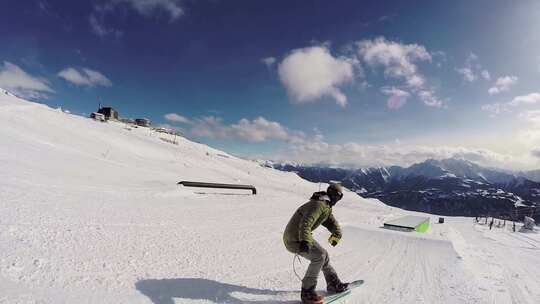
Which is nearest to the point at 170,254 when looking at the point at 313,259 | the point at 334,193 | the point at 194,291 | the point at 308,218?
the point at 194,291

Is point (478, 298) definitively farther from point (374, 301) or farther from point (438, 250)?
point (438, 250)

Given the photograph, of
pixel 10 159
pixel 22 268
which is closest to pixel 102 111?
pixel 10 159

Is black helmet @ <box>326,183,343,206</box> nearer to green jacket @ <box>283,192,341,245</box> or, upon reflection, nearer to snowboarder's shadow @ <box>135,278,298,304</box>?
green jacket @ <box>283,192,341,245</box>

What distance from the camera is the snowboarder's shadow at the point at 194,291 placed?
518cm

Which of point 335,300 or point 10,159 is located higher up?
point 10,159

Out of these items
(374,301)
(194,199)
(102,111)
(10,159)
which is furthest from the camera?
(102,111)

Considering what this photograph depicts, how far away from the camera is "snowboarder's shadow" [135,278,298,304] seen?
5184 mm

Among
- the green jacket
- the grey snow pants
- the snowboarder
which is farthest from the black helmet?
the grey snow pants

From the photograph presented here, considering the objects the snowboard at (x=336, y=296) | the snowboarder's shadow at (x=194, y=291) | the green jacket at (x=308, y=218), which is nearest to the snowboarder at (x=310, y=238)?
the green jacket at (x=308, y=218)

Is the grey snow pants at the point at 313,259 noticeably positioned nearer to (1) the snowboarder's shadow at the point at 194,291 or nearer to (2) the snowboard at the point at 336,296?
(2) the snowboard at the point at 336,296

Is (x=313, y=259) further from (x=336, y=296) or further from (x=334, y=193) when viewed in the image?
(x=334, y=193)

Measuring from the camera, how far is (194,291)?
548 cm

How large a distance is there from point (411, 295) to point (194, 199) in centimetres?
1047

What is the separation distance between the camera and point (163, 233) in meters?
8.44
